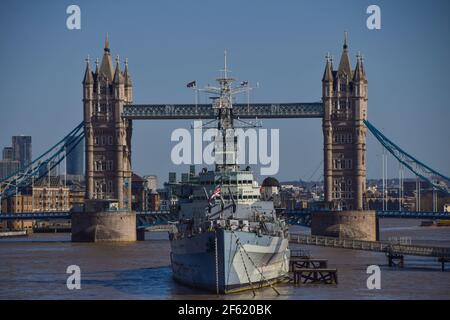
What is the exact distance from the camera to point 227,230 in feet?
220

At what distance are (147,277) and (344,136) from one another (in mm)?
75916

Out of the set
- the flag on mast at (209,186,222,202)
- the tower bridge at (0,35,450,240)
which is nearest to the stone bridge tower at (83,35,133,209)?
the tower bridge at (0,35,450,240)

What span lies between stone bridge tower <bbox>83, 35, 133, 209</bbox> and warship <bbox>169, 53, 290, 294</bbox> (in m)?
75.9

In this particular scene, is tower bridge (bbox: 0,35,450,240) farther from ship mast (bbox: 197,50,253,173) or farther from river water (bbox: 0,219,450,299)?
ship mast (bbox: 197,50,253,173)

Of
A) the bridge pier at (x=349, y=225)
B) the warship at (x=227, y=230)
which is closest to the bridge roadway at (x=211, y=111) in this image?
the bridge pier at (x=349, y=225)

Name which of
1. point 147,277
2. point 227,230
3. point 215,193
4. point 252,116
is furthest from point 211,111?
point 227,230

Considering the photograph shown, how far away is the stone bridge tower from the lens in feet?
518

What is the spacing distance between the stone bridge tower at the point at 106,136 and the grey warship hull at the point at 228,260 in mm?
82958

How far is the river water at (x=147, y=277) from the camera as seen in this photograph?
70.9m

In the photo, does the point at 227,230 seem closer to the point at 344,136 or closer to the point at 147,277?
the point at 147,277
